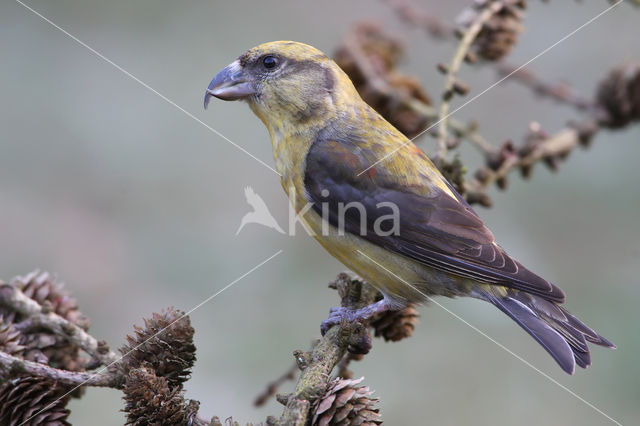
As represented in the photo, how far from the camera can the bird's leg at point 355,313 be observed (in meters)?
2.60

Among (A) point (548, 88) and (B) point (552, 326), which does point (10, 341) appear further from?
(A) point (548, 88)

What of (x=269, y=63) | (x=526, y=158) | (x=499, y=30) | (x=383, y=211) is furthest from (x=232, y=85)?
(x=526, y=158)

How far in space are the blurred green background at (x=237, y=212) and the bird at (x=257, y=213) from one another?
7 cm

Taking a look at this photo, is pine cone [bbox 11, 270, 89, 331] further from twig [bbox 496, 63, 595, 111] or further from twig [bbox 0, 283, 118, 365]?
twig [bbox 496, 63, 595, 111]

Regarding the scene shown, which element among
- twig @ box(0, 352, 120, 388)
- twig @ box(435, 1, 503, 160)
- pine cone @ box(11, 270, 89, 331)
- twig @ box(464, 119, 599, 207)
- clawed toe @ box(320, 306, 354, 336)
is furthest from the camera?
twig @ box(464, 119, 599, 207)

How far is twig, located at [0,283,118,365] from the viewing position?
2.06m

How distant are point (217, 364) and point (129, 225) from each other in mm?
1400

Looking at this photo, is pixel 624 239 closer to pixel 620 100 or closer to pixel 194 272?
pixel 620 100

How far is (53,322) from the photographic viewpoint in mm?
2125

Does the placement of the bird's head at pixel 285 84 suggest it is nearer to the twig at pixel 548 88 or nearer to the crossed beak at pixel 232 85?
the crossed beak at pixel 232 85

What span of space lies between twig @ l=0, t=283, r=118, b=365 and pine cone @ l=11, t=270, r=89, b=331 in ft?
0.16

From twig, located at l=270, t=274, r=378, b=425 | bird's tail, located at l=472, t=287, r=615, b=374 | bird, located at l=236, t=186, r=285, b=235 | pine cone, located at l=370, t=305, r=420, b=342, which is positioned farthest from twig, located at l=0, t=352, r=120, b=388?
bird, located at l=236, t=186, r=285, b=235

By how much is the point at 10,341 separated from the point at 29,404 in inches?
9.3

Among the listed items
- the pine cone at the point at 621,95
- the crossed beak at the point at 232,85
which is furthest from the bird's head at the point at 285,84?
the pine cone at the point at 621,95
